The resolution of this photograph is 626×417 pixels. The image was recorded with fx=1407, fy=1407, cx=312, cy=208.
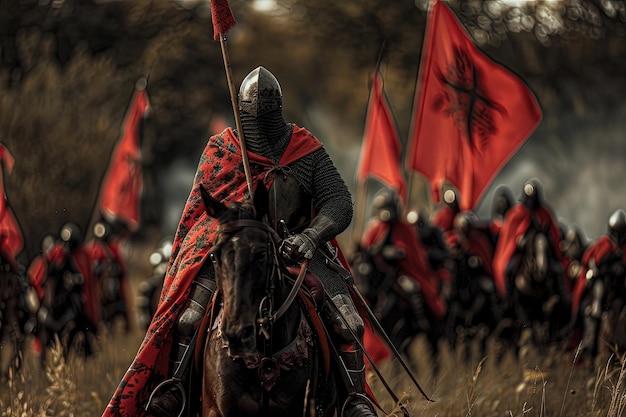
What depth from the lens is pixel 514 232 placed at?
609 inches

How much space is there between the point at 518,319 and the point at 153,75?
2060 cm

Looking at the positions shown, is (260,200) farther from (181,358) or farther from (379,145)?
(379,145)

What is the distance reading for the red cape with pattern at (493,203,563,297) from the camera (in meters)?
15.4

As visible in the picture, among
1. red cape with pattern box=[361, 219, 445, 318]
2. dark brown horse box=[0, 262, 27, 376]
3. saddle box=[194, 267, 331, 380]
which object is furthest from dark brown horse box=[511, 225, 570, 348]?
saddle box=[194, 267, 331, 380]

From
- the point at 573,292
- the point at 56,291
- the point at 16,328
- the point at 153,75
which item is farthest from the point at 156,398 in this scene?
the point at 153,75

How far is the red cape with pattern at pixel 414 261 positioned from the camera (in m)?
14.5

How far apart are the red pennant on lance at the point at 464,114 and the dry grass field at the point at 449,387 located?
1.62 m

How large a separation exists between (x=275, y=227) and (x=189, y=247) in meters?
0.50

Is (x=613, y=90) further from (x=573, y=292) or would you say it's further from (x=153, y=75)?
(x=573, y=292)

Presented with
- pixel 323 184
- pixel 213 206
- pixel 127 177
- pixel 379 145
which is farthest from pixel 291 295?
pixel 127 177

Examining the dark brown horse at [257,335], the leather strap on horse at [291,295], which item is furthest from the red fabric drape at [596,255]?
the leather strap on horse at [291,295]

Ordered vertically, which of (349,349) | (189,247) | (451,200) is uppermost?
(189,247)

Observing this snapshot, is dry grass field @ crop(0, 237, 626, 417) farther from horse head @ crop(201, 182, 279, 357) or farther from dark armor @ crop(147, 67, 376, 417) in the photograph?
horse head @ crop(201, 182, 279, 357)

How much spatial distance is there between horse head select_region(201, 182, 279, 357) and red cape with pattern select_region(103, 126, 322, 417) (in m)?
0.83
